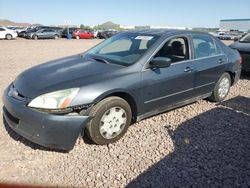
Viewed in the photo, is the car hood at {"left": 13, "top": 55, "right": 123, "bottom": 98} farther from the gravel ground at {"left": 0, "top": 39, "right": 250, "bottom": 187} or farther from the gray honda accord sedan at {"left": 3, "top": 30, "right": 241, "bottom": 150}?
the gravel ground at {"left": 0, "top": 39, "right": 250, "bottom": 187}

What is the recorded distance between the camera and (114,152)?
145 inches

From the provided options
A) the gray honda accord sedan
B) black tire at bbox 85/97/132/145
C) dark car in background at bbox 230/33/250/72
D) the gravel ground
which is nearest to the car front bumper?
the gray honda accord sedan

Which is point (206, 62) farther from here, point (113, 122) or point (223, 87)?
point (113, 122)

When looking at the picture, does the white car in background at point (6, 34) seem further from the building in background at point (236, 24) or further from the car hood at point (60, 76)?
the building in background at point (236, 24)

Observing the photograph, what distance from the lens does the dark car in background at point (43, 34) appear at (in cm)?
3059

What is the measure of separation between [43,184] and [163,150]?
5.52 feet

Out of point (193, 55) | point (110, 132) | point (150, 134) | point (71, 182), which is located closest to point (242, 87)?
point (193, 55)

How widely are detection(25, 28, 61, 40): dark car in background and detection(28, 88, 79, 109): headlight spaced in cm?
2951

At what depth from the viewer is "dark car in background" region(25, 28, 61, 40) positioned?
100 feet

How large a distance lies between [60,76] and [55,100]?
0.55 meters

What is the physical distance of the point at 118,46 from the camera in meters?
4.92

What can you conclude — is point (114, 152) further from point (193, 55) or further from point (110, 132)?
point (193, 55)

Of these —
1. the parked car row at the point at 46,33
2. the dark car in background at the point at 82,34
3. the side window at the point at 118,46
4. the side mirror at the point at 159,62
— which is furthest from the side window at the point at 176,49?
the dark car in background at the point at 82,34

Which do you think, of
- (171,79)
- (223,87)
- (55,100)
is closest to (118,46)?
(171,79)
